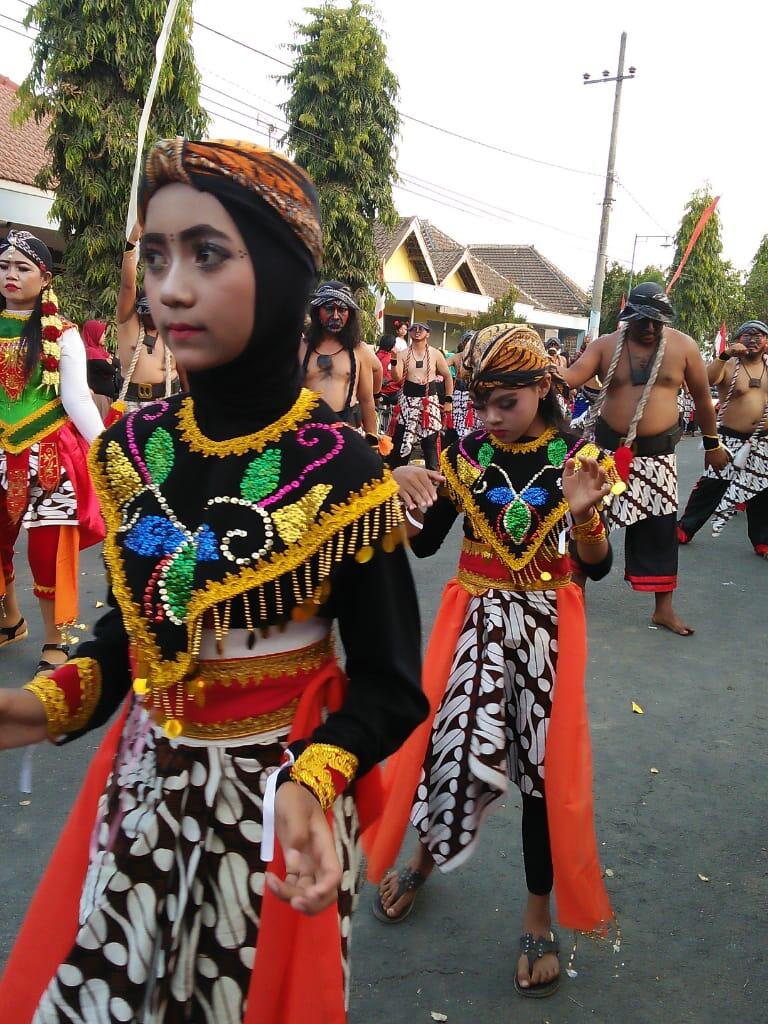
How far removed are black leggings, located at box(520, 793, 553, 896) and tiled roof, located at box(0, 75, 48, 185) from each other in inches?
537

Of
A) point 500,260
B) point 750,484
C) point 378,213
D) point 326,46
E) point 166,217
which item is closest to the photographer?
point 166,217

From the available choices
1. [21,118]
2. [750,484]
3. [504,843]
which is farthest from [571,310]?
[504,843]

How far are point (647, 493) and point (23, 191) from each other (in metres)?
12.5

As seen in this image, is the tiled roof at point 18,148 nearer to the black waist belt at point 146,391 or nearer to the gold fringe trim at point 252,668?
the black waist belt at point 146,391

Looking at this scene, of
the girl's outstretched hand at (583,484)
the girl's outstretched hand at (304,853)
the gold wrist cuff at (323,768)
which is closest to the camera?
the girl's outstretched hand at (304,853)

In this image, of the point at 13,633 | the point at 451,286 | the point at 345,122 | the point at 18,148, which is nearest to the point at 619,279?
the point at 451,286

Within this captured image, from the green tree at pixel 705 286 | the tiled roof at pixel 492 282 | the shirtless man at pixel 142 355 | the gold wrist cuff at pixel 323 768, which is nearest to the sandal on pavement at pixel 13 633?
the shirtless man at pixel 142 355

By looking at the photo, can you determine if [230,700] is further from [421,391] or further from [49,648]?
[421,391]

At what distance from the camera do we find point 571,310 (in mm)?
41406

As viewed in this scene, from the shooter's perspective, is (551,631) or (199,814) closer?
(199,814)

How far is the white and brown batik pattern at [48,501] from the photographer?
4418 mm

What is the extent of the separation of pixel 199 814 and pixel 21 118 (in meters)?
13.3

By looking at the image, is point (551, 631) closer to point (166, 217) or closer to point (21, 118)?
point (166, 217)

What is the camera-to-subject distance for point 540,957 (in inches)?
100
